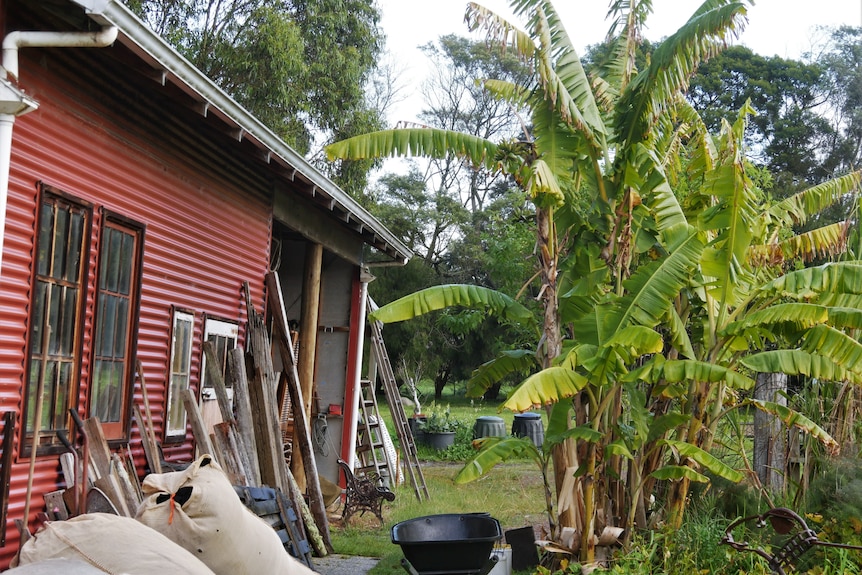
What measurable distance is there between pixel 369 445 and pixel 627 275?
21.8 feet

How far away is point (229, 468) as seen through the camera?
8094 millimetres

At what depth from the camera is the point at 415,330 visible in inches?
1220

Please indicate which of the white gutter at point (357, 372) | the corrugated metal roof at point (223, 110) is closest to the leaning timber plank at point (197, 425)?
the corrugated metal roof at point (223, 110)

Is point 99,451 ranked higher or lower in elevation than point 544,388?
lower

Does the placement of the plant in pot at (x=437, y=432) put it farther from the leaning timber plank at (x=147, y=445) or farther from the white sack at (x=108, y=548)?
the white sack at (x=108, y=548)

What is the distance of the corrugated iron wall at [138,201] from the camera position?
18.9ft

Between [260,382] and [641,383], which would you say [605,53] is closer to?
[641,383]

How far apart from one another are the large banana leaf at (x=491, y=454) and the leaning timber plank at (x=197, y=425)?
6.95 feet

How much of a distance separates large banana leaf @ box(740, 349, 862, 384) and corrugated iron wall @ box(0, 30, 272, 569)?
5.10 meters

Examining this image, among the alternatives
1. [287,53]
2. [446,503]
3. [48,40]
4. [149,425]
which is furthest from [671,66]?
[287,53]

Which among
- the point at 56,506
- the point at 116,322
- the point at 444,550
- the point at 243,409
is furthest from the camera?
the point at 243,409

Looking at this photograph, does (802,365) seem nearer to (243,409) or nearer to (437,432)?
(243,409)

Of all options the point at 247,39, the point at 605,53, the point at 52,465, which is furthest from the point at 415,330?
the point at 52,465

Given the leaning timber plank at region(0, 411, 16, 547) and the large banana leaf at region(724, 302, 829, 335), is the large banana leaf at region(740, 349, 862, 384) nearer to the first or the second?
the large banana leaf at region(724, 302, 829, 335)
